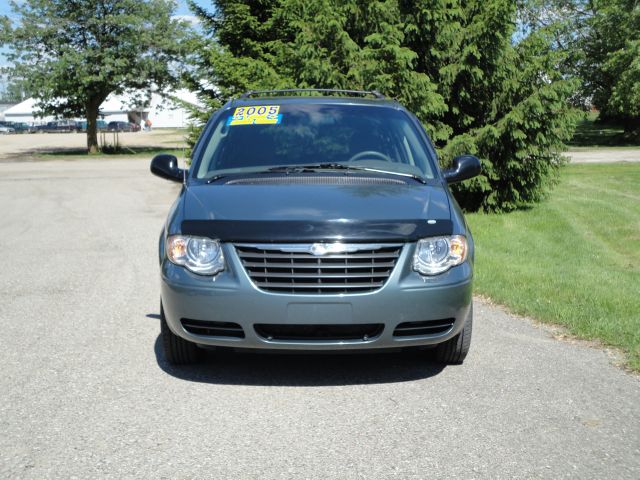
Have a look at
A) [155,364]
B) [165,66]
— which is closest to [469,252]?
[155,364]

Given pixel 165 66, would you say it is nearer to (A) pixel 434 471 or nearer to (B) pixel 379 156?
(B) pixel 379 156

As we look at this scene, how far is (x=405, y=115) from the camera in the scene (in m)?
6.32

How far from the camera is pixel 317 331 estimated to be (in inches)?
178

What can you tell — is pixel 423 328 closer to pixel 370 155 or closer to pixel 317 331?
pixel 317 331

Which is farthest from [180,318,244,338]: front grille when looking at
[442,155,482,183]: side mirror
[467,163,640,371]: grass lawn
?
[467,163,640,371]: grass lawn

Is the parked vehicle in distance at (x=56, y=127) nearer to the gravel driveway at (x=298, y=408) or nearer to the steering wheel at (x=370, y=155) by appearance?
the gravel driveway at (x=298, y=408)

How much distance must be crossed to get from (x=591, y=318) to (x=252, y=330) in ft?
10.7

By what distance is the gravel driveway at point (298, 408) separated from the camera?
3641mm

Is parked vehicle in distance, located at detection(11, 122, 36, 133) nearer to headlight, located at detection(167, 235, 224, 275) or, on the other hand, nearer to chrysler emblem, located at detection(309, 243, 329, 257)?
headlight, located at detection(167, 235, 224, 275)

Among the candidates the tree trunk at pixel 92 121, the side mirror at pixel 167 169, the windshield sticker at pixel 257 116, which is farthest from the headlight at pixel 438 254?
A: the tree trunk at pixel 92 121

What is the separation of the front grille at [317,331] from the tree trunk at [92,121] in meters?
37.9

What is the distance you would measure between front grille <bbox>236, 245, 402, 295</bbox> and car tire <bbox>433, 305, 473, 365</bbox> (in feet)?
2.78

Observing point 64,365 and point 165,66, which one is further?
point 165,66

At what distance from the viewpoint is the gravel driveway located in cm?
364
